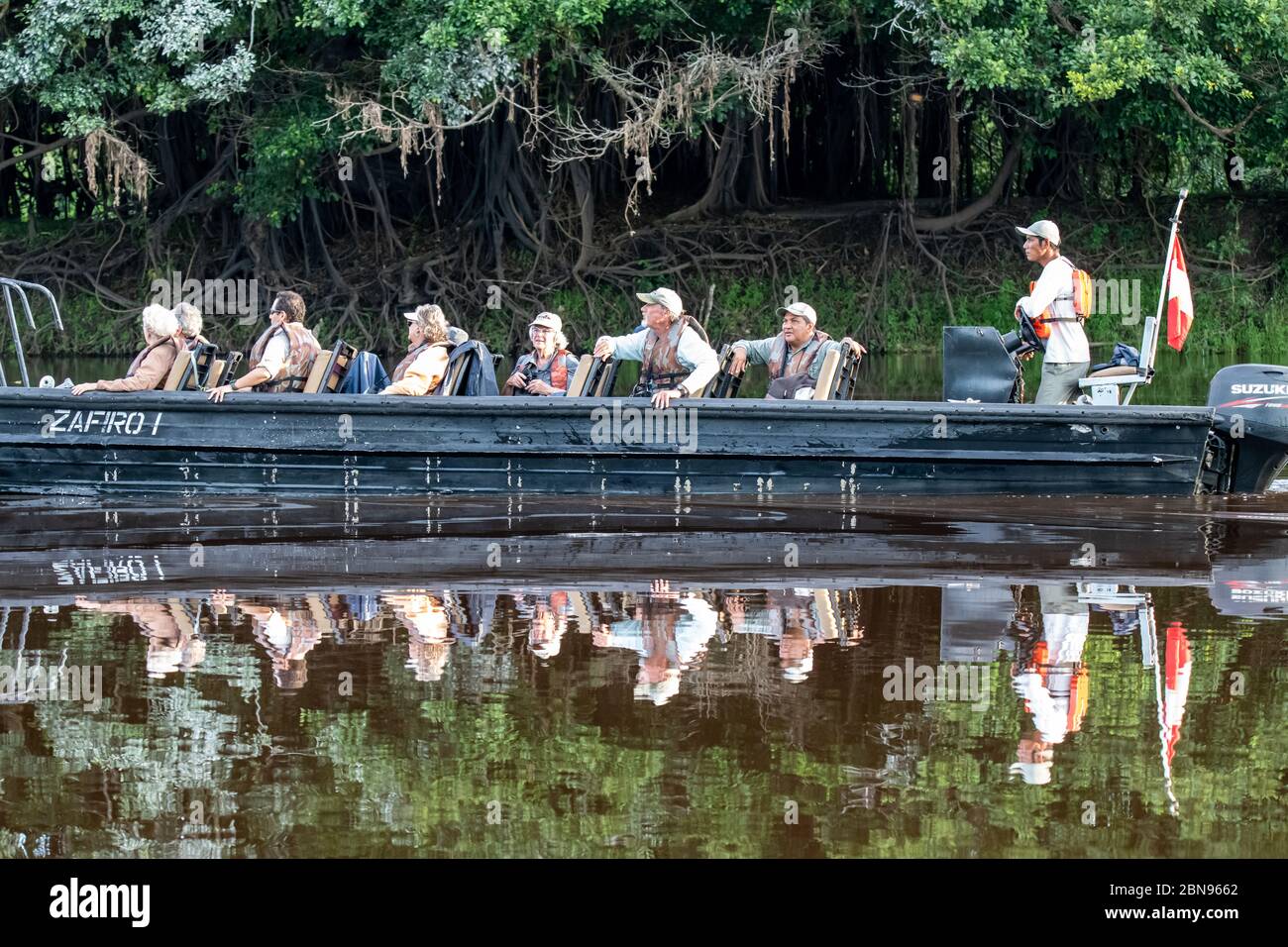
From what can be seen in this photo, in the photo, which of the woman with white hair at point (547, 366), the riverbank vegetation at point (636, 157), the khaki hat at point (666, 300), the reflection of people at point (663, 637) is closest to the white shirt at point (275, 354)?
the woman with white hair at point (547, 366)

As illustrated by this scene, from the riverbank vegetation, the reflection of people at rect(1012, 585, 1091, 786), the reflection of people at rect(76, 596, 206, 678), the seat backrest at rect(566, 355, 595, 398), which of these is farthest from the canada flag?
the riverbank vegetation

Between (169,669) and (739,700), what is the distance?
1.90 m

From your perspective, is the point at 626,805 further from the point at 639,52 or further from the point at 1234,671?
the point at 639,52

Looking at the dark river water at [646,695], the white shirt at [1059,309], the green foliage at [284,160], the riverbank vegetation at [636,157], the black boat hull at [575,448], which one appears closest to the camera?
the dark river water at [646,695]

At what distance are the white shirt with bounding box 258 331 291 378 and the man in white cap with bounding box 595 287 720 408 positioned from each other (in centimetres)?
191

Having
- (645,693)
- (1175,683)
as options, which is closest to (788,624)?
(645,693)

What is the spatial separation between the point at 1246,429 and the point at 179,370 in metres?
6.30

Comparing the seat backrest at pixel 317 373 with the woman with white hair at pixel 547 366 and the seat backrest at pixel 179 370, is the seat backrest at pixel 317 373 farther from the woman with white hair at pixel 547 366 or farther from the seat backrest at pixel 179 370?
the woman with white hair at pixel 547 366

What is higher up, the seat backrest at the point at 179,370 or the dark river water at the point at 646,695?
the seat backrest at the point at 179,370

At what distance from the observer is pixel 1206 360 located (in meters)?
22.0

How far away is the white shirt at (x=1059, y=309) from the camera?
10.5m

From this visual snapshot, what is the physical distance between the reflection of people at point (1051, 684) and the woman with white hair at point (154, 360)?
5.77m

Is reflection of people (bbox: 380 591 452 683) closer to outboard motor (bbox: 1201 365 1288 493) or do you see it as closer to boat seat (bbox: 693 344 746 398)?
boat seat (bbox: 693 344 746 398)
